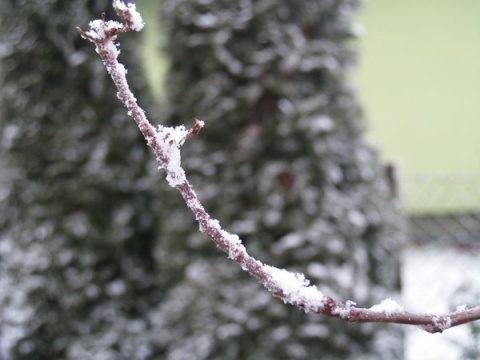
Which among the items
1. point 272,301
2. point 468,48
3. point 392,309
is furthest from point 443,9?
point 392,309

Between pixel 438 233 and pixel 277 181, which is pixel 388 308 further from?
pixel 438 233

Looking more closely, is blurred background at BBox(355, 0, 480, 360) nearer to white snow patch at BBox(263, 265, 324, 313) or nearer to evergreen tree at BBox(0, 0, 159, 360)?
evergreen tree at BBox(0, 0, 159, 360)

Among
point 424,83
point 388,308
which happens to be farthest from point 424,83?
point 388,308

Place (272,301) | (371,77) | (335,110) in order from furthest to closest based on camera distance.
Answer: (371,77) < (335,110) < (272,301)

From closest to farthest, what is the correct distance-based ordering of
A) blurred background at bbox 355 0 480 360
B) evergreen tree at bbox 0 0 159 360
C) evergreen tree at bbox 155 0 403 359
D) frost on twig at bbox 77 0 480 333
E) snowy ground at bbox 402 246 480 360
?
frost on twig at bbox 77 0 480 333 → evergreen tree at bbox 155 0 403 359 → evergreen tree at bbox 0 0 159 360 → snowy ground at bbox 402 246 480 360 → blurred background at bbox 355 0 480 360

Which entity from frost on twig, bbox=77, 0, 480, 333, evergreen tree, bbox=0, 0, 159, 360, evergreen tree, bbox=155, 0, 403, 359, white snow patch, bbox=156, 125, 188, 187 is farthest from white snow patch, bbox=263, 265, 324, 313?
evergreen tree, bbox=0, 0, 159, 360

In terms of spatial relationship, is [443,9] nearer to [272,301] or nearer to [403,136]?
[403,136]
